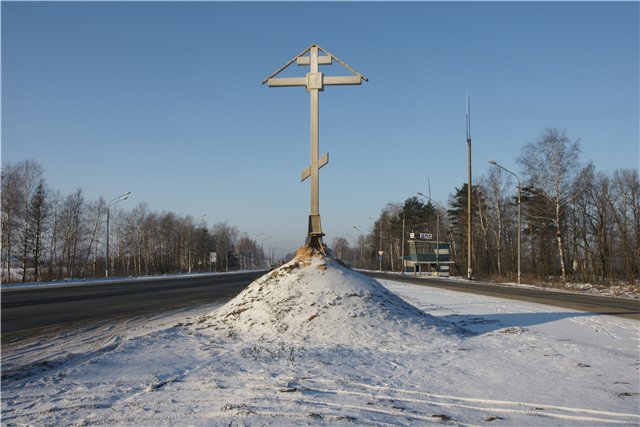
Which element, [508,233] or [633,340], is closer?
[633,340]

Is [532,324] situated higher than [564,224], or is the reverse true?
[564,224]

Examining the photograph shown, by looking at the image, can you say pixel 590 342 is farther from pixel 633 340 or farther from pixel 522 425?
pixel 522 425

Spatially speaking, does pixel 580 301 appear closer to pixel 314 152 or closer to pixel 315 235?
pixel 315 235

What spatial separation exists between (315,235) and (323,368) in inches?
160

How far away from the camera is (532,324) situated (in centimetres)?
1002

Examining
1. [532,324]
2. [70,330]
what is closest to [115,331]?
[70,330]

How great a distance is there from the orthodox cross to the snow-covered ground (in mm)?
778

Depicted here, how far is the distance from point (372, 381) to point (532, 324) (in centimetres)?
646

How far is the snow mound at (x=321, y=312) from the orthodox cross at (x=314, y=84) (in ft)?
2.43

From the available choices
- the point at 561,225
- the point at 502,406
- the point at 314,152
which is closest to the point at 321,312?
the point at 314,152

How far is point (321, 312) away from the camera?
773 cm

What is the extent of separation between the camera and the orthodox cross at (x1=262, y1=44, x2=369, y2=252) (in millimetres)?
9117

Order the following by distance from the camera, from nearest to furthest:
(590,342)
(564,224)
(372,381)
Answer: (372,381)
(590,342)
(564,224)

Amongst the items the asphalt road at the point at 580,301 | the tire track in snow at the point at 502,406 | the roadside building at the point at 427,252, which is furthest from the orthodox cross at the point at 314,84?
the roadside building at the point at 427,252
